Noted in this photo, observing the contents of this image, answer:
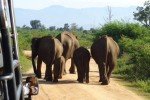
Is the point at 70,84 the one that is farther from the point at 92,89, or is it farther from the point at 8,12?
the point at 8,12

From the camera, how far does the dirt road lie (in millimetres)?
12461

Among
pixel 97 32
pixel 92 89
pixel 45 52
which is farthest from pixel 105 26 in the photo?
pixel 92 89

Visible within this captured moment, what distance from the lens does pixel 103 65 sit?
15516 millimetres

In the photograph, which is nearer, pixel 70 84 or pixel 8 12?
pixel 8 12

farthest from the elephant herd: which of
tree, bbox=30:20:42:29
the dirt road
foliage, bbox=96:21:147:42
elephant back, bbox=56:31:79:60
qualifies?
tree, bbox=30:20:42:29

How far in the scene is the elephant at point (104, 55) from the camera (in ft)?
50.9

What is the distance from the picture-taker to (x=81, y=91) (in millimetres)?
13383

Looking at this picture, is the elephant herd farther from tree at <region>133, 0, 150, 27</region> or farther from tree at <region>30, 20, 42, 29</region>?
tree at <region>30, 20, 42, 29</region>

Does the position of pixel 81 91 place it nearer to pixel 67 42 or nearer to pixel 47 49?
pixel 47 49

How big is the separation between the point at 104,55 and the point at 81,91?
257cm

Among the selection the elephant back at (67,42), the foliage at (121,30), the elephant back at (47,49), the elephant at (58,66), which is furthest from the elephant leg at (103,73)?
the foliage at (121,30)

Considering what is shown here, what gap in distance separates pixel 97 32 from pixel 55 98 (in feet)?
63.6

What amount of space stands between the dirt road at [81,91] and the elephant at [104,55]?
1.25 ft

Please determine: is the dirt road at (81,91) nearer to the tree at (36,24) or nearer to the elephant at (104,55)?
the elephant at (104,55)
